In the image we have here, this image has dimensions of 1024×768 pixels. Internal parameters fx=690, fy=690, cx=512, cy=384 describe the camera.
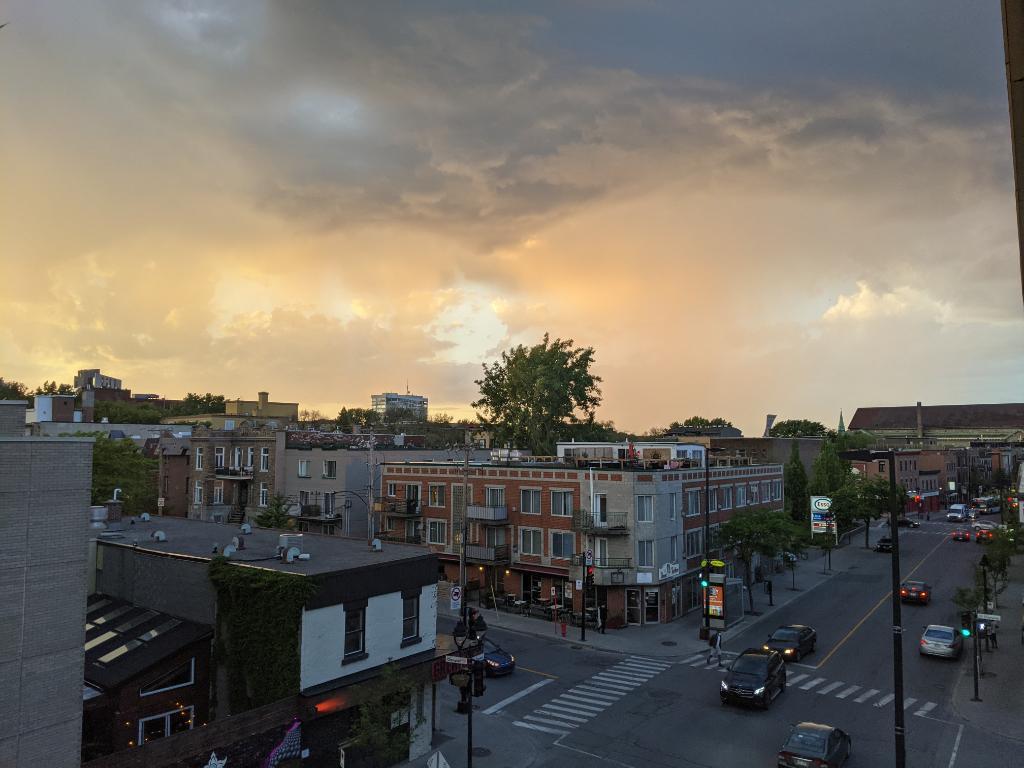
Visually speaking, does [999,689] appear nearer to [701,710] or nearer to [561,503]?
[701,710]

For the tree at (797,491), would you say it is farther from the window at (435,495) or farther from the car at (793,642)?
the car at (793,642)

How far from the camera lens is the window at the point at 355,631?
21.7 m

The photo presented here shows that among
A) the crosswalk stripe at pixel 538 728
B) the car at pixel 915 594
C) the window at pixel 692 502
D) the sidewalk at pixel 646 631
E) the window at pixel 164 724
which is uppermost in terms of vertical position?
the window at pixel 692 502

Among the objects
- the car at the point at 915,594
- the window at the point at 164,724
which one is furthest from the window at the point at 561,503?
the window at the point at 164,724

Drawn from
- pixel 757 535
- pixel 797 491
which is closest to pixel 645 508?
pixel 757 535

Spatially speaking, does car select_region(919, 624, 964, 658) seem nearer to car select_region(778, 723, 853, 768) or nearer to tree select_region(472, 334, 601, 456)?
car select_region(778, 723, 853, 768)

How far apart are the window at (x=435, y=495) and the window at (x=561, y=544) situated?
1096 centimetres

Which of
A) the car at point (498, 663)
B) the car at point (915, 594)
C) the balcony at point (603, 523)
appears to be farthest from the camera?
the car at point (915, 594)

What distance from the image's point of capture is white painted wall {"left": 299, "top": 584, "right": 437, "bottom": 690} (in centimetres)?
2046

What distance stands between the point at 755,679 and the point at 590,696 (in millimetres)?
6711

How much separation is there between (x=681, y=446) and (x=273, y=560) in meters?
43.2

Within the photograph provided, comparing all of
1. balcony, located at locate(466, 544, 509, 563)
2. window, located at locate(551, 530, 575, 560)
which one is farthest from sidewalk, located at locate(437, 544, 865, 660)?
window, located at locate(551, 530, 575, 560)

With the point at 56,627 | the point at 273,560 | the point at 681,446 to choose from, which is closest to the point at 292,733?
the point at 273,560

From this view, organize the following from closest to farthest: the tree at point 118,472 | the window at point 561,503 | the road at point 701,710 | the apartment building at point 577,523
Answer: the road at point 701,710 → the apartment building at point 577,523 → the window at point 561,503 → the tree at point 118,472
